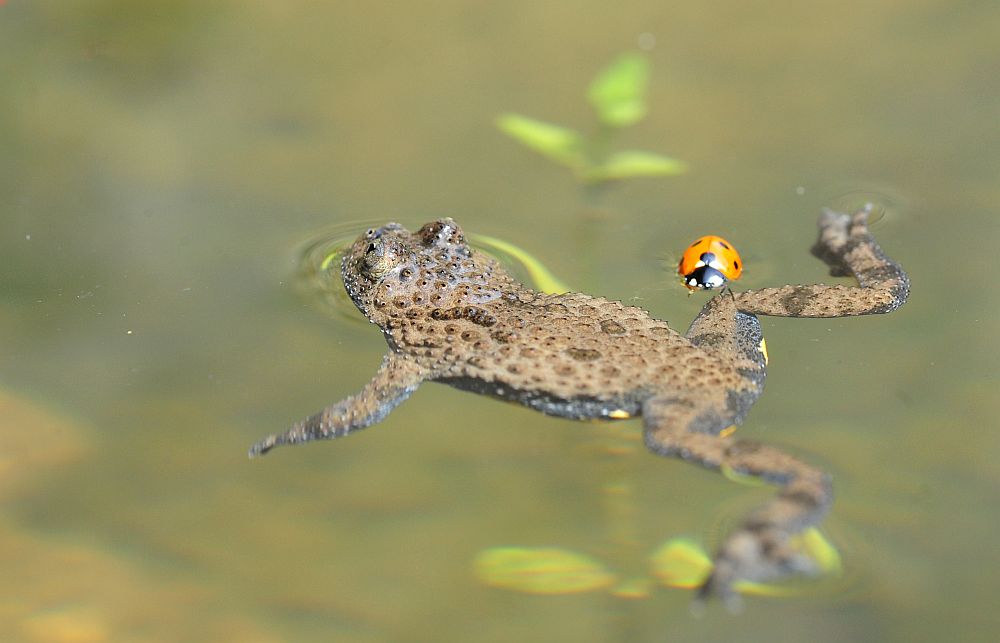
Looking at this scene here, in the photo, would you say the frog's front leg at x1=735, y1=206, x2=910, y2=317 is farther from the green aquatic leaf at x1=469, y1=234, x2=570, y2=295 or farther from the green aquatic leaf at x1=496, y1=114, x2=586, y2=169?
the green aquatic leaf at x1=496, y1=114, x2=586, y2=169

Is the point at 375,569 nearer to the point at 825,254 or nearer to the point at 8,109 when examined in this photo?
the point at 825,254

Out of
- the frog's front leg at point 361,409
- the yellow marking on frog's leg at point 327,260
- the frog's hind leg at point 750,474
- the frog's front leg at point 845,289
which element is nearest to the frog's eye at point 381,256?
the frog's front leg at point 361,409

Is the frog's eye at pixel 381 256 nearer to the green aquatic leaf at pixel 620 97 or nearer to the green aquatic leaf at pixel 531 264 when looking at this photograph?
the green aquatic leaf at pixel 531 264

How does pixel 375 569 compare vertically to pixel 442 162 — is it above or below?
below

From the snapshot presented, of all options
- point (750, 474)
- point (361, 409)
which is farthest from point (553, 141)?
point (750, 474)

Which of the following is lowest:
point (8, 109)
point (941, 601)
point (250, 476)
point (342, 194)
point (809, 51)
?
point (941, 601)

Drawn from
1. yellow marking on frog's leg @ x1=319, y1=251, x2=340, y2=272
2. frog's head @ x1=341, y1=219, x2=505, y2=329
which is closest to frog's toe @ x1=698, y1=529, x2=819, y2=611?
frog's head @ x1=341, y1=219, x2=505, y2=329

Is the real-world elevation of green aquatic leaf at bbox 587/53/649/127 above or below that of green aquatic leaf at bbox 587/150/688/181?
above

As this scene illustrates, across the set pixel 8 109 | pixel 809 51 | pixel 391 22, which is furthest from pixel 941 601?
pixel 8 109
